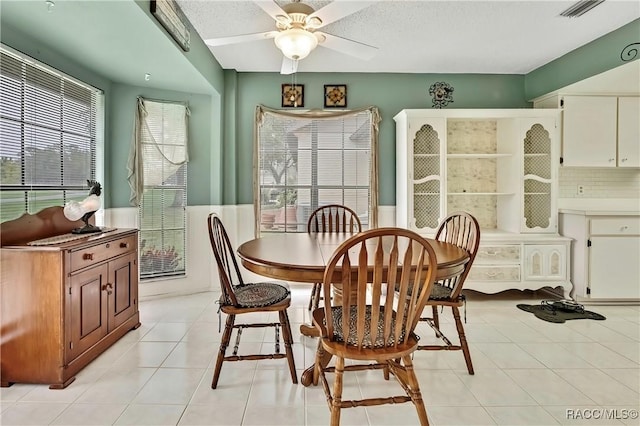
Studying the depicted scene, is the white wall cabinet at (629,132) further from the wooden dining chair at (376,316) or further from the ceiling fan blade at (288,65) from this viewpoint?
the wooden dining chair at (376,316)

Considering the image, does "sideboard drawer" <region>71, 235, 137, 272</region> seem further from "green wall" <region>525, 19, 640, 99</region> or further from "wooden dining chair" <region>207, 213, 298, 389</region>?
"green wall" <region>525, 19, 640, 99</region>

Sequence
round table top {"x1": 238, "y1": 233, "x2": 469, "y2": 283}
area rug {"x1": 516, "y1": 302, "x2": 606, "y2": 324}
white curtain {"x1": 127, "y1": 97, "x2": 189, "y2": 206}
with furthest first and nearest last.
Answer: white curtain {"x1": 127, "y1": 97, "x2": 189, "y2": 206}, area rug {"x1": 516, "y1": 302, "x2": 606, "y2": 324}, round table top {"x1": 238, "y1": 233, "x2": 469, "y2": 283}

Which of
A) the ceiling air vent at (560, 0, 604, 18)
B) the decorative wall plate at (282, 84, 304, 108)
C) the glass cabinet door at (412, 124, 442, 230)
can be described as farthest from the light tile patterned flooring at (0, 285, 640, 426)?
the decorative wall plate at (282, 84, 304, 108)

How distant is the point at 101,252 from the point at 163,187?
59.8 inches

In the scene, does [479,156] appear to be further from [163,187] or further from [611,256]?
[163,187]

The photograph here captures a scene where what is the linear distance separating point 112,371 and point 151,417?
642 mm

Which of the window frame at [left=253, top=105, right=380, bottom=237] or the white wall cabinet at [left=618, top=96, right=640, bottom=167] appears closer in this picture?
the white wall cabinet at [left=618, top=96, right=640, bottom=167]

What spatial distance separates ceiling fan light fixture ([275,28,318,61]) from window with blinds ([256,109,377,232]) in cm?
185

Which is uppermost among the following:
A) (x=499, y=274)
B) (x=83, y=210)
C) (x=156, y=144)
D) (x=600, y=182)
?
(x=156, y=144)

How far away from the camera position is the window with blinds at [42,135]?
7.95ft

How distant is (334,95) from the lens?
4238 millimetres

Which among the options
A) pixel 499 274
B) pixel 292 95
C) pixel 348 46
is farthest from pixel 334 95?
pixel 499 274
